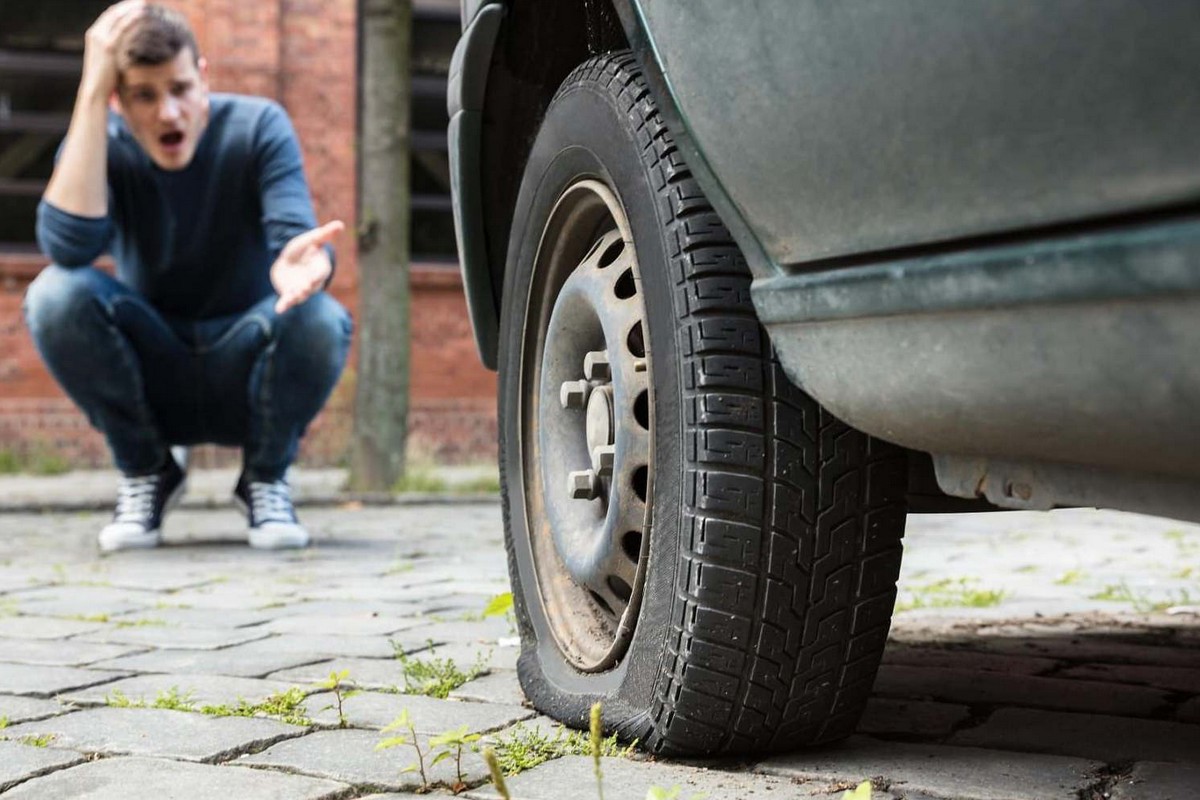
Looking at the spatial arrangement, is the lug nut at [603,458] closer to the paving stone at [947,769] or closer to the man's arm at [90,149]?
the paving stone at [947,769]

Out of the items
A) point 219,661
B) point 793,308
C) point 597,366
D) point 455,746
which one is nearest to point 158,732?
point 455,746

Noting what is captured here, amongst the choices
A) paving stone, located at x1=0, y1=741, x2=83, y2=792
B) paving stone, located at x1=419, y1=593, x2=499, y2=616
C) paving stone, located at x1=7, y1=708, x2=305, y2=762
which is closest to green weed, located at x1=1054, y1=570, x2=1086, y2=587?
paving stone, located at x1=419, y1=593, x2=499, y2=616

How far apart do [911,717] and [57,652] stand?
65.6 inches

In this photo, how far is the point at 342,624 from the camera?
134 inches

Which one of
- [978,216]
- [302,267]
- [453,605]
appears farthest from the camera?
[302,267]

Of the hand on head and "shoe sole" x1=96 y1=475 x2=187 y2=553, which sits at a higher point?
the hand on head

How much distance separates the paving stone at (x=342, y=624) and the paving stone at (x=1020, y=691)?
1130mm

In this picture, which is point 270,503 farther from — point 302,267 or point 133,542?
point 302,267

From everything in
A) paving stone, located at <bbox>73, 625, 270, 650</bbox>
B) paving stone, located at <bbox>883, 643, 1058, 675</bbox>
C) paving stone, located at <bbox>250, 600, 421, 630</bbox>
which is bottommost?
paving stone, located at <bbox>883, 643, 1058, 675</bbox>

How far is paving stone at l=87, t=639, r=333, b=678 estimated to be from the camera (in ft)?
9.18

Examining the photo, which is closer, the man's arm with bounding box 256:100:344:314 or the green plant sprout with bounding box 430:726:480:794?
the green plant sprout with bounding box 430:726:480:794

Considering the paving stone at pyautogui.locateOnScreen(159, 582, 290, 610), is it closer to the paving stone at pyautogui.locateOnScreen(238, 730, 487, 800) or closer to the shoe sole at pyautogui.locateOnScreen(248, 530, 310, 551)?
the shoe sole at pyautogui.locateOnScreen(248, 530, 310, 551)

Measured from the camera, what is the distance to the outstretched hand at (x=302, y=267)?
484cm

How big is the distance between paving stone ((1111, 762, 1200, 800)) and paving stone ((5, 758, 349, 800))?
92 cm
